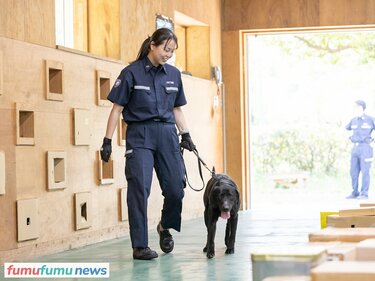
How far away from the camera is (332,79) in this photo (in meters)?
20.3

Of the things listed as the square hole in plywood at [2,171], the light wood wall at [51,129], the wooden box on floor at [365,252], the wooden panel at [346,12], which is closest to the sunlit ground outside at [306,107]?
the wooden panel at [346,12]

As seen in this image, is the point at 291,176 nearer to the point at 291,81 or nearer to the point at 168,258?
the point at 291,81

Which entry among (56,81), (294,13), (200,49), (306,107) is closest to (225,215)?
(56,81)

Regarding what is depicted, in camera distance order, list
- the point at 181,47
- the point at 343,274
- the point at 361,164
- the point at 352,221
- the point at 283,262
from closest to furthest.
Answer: the point at 343,274
the point at 283,262
the point at 352,221
the point at 181,47
the point at 361,164

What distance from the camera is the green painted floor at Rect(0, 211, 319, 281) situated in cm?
599

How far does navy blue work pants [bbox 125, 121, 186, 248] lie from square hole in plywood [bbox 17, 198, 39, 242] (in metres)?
0.79

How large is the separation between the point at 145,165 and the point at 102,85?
2.09 m

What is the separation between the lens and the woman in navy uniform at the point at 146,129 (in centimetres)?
685

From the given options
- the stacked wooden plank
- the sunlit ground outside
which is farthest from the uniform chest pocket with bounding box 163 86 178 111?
the sunlit ground outside

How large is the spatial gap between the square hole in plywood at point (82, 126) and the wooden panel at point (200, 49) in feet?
15.3

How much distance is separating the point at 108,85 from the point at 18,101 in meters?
1.86

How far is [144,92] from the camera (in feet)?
22.7

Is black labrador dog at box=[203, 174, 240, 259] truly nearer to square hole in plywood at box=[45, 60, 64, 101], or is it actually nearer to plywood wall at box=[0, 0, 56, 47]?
square hole in plywood at box=[45, 60, 64, 101]

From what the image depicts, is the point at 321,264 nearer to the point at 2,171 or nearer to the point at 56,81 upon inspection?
the point at 2,171
